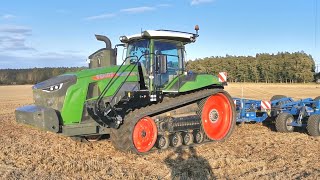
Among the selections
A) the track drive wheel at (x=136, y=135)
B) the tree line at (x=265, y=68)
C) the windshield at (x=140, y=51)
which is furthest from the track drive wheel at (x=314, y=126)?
the tree line at (x=265, y=68)

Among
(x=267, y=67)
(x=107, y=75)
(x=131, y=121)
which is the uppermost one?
(x=267, y=67)

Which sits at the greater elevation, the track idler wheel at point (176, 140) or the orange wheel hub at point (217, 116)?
the orange wheel hub at point (217, 116)

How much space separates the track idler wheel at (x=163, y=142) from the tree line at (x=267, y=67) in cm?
6292

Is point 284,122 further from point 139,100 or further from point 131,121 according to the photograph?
point 131,121

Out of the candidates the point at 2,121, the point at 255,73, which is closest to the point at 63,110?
the point at 2,121

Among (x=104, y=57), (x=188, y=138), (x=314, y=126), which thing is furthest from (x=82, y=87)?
(x=314, y=126)

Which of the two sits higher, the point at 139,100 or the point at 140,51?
→ the point at 140,51

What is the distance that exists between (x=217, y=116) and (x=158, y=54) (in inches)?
105

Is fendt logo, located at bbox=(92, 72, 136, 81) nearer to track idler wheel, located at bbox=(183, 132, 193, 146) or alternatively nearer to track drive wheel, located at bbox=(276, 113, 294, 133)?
track idler wheel, located at bbox=(183, 132, 193, 146)

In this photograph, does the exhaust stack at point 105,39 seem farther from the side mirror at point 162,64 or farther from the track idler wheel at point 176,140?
the track idler wheel at point 176,140

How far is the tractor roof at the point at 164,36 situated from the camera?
30.7ft

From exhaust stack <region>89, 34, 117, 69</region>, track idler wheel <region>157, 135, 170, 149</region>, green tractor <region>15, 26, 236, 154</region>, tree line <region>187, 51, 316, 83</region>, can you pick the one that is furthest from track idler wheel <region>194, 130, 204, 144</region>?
tree line <region>187, 51, 316, 83</region>

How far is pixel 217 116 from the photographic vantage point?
35.9ft

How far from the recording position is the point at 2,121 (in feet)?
53.2
